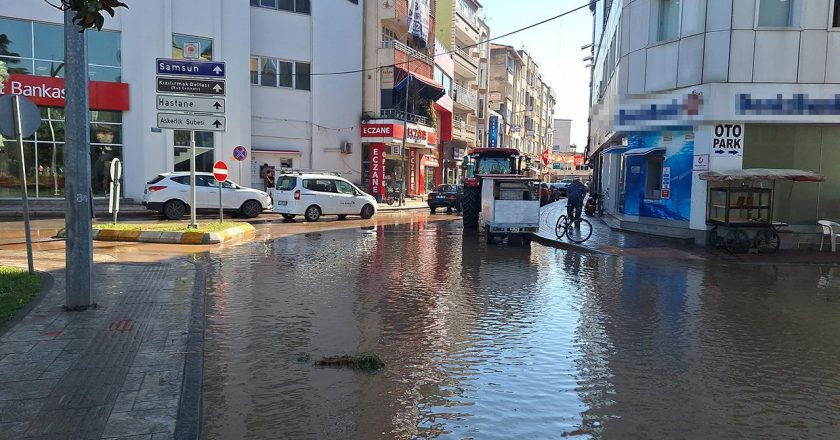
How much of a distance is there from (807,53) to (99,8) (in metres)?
17.4

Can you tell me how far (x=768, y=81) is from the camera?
15836mm

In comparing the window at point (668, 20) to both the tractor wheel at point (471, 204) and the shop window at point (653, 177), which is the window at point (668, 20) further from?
the tractor wheel at point (471, 204)

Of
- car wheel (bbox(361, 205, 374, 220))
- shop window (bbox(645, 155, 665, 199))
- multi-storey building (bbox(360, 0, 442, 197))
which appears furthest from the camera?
multi-storey building (bbox(360, 0, 442, 197))

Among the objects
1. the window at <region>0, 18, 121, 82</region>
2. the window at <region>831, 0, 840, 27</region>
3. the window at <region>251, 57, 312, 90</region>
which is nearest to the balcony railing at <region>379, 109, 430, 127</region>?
the window at <region>251, 57, 312, 90</region>

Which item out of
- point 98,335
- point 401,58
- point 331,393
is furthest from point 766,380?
point 401,58

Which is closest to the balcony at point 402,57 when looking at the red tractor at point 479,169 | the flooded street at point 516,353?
the red tractor at point 479,169

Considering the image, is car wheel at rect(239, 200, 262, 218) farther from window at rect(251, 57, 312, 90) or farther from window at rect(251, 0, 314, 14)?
window at rect(251, 0, 314, 14)

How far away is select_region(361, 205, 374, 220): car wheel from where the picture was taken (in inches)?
952

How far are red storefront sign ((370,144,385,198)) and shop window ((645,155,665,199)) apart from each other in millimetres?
18016

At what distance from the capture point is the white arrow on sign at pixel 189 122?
1504 centimetres

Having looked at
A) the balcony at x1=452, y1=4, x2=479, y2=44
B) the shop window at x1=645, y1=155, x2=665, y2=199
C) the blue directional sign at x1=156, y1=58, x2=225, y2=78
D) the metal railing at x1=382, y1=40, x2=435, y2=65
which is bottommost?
the shop window at x1=645, y1=155, x2=665, y2=199

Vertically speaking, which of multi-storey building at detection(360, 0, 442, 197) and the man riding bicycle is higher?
multi-storey building at detection(360, 0, 442, 197)

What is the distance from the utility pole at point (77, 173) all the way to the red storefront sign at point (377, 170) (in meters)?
27.5

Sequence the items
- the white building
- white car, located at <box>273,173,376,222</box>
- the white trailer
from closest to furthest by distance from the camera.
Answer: the white trailer, white car, located at <box>273,173,376,222</box>, the white building
